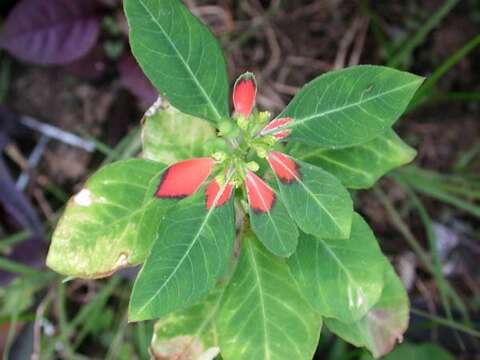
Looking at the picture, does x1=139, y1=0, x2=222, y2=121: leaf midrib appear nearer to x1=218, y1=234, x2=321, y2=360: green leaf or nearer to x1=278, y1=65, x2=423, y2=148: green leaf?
x1=278, y1=65, x2=423, y2=148: green leaf

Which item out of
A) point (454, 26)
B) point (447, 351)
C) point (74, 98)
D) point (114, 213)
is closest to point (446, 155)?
point (454, 26)

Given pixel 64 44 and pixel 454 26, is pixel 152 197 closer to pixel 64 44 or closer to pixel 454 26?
pixel 64 44

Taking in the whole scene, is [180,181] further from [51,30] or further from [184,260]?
[51,30]

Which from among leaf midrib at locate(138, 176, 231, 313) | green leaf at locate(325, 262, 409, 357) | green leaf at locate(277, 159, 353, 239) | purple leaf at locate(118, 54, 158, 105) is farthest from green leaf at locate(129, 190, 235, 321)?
purple leaf at locate(118, 54, 158, 105)

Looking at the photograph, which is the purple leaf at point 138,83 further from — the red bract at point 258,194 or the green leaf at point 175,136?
the red bract at point 258,194

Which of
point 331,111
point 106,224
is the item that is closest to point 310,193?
point 331,111

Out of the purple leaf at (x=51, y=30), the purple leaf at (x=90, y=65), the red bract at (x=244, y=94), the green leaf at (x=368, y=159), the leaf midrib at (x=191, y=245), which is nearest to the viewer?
the leaf midrib at (x=191, y=245)

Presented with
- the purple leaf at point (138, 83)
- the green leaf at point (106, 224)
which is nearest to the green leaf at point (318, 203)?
the green leaf at point (106, 224)
